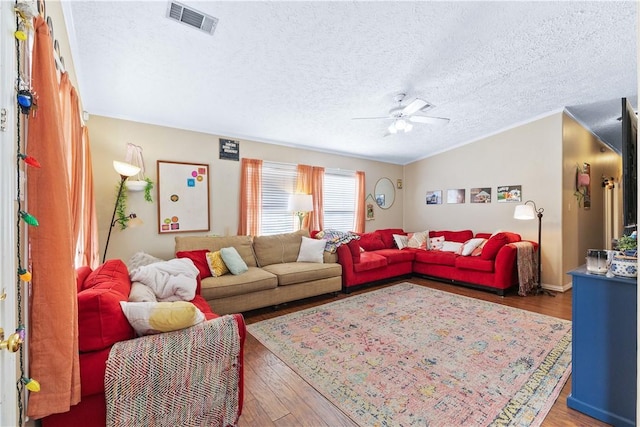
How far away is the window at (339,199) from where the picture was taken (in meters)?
5.39

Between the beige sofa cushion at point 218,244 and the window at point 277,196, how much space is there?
2.32ft

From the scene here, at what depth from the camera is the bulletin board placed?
3.68 m

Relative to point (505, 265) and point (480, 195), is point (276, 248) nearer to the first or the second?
point (505, 265)

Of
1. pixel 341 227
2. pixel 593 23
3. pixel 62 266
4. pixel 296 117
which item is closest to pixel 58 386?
pixel 62 266

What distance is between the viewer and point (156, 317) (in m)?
1.43

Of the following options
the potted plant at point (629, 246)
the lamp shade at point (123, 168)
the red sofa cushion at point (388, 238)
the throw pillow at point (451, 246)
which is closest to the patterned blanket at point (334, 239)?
the red sofa cushion at point (388, 238)

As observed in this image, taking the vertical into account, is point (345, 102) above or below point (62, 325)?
above

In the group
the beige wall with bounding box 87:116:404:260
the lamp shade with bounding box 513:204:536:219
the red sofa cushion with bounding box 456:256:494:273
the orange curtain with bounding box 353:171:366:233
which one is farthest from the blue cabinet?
the orange curtain with bounding box 353:171:366:233

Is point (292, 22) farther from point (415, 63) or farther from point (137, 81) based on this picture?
point (137, 81)

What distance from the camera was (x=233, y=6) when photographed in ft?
6.36

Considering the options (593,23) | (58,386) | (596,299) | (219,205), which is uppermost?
(593,23)

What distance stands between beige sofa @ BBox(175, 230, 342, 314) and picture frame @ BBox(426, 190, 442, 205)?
2.90 metres

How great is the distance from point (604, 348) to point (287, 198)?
4023mm

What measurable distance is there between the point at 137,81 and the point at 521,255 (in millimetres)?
5209
